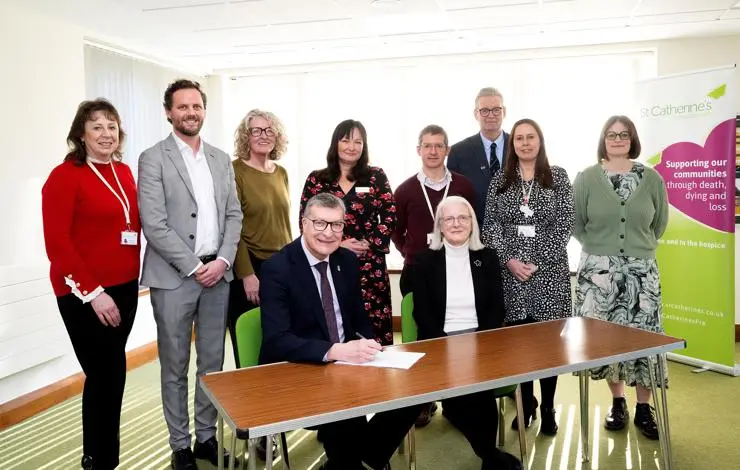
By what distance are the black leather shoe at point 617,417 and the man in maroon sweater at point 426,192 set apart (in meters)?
1.32

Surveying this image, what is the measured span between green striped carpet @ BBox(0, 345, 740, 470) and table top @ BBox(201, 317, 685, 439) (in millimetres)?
845

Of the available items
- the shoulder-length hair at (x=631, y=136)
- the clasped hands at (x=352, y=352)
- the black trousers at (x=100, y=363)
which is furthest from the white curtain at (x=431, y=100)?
the clasped hands at (x=352, y=352)

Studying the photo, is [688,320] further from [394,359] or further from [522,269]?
[394,359]

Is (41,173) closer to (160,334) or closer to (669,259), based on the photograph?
(160,334)

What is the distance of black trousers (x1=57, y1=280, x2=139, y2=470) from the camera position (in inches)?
108

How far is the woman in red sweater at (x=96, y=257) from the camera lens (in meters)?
2.68

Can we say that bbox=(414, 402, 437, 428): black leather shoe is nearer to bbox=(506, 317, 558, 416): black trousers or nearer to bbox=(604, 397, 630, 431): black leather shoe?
bbox=(506, 317, 558, 416): black trousers

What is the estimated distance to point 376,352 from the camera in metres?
2.29

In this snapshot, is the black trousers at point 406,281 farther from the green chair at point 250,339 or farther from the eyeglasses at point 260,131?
the green chair at point 250,339

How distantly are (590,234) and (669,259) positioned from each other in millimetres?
1659

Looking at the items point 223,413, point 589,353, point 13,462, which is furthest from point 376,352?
point 13,462

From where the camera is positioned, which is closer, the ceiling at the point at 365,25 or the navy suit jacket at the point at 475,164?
the navy suit jacket at the point at 475,164

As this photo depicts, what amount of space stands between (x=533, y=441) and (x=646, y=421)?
24.8 inches

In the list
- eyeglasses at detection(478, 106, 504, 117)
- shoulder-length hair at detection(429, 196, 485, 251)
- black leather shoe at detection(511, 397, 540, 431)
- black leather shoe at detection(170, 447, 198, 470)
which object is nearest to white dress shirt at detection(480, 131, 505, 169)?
eyeglasses at detection(478, 106, 504, 117)
